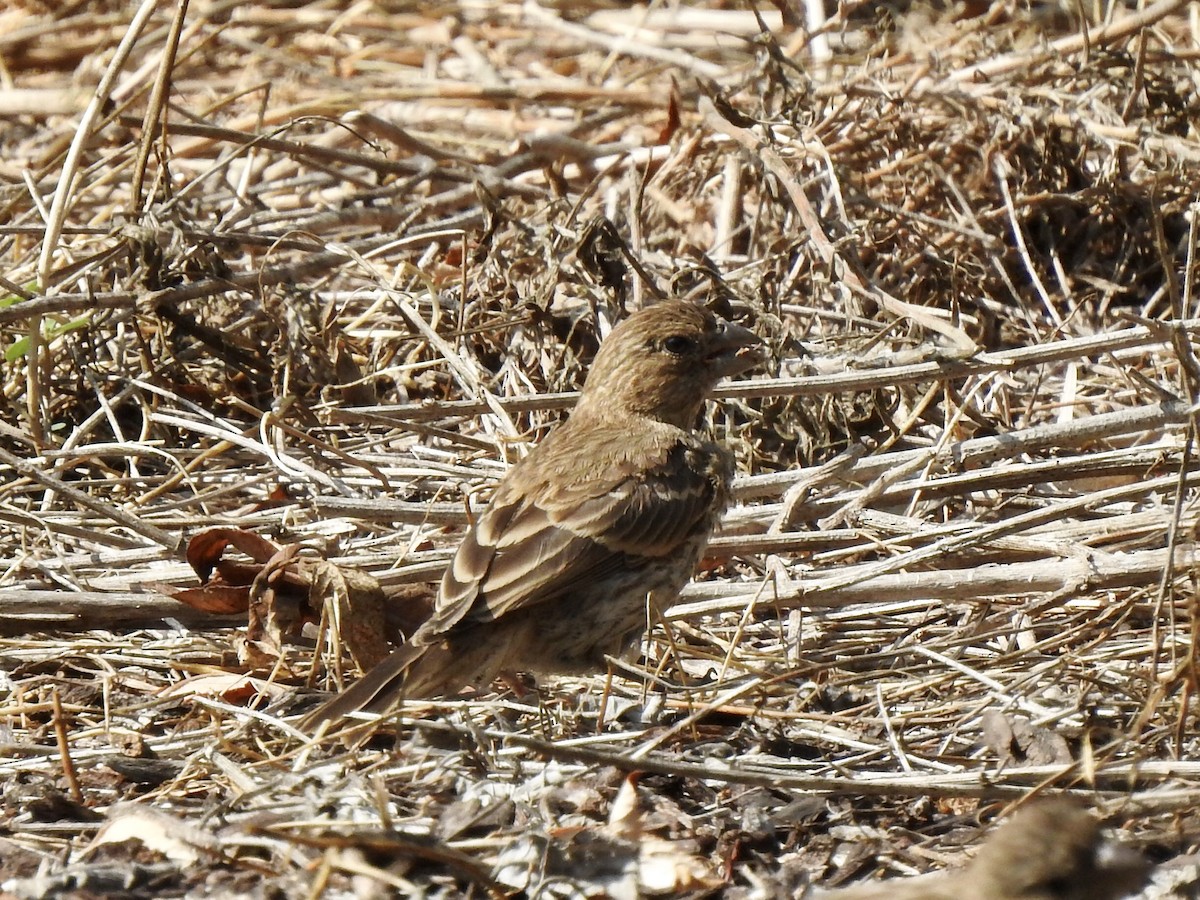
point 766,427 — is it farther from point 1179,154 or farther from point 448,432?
point 1179,154

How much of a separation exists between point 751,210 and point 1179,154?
1.69 meters

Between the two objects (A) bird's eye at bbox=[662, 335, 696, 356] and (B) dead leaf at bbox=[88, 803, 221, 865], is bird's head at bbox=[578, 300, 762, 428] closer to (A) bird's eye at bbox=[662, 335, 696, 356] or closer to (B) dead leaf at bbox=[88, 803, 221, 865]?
(A) bird's eye at bbox=[662, 335, 696, 356]

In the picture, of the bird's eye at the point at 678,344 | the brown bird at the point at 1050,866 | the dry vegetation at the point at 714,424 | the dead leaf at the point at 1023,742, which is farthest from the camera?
the bird's eye at the point at 678,344

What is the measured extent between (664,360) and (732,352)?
0.25 m

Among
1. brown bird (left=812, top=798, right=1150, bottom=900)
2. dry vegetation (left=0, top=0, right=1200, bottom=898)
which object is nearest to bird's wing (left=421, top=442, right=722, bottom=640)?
dry vegetation (left=0, top=0, right=1200, bottom=898)

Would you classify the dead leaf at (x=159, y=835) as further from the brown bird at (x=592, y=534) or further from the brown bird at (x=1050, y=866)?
the brown bird at (x=1050, y=866)

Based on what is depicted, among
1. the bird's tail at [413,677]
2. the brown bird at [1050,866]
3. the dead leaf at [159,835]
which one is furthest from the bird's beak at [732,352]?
the brown bird at [1050,866]

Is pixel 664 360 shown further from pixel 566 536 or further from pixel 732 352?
pixel 566 536

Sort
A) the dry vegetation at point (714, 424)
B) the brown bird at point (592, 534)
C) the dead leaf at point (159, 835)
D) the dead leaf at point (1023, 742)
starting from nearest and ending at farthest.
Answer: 1. the dead leaf at point (159, 835)
2. the dry vegetation at point (714, 424)
3. the dead leaf at point (1023, 742)
4. the brown bird at point (592, 534)

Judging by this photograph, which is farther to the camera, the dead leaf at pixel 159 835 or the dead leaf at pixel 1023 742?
the dead leaf at pixel 1023 742

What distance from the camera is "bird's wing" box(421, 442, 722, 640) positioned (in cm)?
426

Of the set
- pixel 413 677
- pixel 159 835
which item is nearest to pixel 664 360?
pixel 413 677

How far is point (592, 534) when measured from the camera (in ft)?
14.9

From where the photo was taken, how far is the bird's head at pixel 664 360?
5.14m
